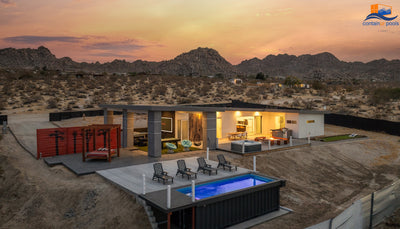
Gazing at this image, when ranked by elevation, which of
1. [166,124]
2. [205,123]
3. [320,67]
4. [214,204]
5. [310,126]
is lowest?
[214,204]

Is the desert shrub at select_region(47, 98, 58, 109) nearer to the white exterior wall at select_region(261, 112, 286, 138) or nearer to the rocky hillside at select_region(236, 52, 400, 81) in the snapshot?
the white exterior wall at select_region(261, 112, 286, 138)

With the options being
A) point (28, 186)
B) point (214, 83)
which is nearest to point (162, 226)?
point (28, 186)

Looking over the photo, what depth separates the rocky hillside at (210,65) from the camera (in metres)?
124

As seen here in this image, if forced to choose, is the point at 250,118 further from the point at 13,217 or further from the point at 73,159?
the point at 13,217

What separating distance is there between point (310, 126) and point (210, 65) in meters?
110

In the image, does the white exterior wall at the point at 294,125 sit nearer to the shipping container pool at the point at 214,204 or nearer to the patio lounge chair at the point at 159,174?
the shipping container pool at the point at 214,204

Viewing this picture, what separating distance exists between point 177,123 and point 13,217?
498 inches

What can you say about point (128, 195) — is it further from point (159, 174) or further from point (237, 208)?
point (237, 208)

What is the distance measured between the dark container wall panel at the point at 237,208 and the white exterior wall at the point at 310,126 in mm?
14358

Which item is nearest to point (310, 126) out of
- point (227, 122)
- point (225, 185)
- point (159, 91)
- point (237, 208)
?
point (227, 122)

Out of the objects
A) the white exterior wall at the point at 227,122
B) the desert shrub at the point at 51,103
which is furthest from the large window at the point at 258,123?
the desert shrub at the point at 51,103

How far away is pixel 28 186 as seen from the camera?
508 inches

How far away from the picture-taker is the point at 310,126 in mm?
26484

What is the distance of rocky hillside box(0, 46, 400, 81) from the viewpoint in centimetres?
12393
